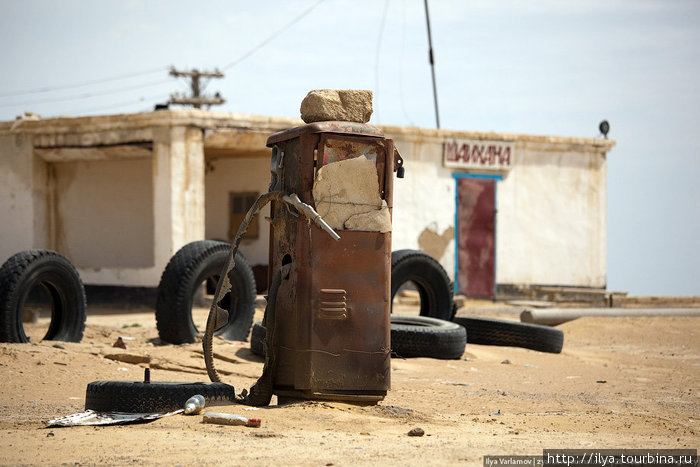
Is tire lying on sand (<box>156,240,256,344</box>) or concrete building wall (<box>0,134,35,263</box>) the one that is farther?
concrete building wall (<box>0,134,35,263</box>)

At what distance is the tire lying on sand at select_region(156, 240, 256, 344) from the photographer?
10055mm

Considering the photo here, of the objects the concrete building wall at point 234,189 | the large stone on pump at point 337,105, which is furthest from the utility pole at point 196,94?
the large stone on pump at point 337,105

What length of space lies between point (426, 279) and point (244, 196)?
9230mm

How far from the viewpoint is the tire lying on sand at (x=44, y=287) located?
909 cm

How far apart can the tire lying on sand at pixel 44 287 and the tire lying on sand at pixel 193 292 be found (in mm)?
933

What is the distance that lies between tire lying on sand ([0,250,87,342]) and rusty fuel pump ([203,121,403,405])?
368cm

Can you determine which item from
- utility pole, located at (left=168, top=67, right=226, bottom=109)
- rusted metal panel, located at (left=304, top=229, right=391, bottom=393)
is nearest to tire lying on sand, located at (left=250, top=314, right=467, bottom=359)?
rusted metal panel, located at (left=304, top=229, right=391, bottom=393)

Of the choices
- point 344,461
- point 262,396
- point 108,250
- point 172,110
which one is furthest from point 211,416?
point 108,250

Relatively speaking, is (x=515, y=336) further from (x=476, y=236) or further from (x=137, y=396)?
(x=476, y=236)

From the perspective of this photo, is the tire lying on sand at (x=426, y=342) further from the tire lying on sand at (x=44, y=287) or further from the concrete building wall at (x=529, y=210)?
the concrete building wall at (x=529, y=210)

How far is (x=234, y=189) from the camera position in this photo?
20391mm

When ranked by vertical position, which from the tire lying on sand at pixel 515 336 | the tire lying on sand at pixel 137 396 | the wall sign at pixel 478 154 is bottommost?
the tire lying on sand at pixel 515 336

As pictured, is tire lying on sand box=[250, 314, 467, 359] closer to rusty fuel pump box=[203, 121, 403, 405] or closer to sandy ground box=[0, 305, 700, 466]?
sandy ground box=[0, 305, 700, 466]

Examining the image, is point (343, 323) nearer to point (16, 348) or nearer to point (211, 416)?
point (211, 416)
